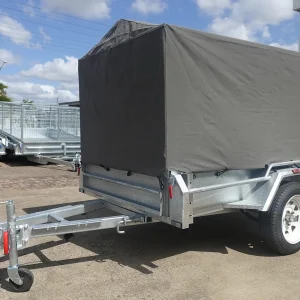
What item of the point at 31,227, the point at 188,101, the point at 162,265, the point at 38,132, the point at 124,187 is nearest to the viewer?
the point at 31,227

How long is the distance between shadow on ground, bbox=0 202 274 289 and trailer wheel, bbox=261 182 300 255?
0.26 meters

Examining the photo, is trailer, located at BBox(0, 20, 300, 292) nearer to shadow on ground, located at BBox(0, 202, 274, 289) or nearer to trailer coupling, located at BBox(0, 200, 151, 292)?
trailer coupling, located at BBox(0, 200, 151, 292)

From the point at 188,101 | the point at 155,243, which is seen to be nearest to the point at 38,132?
the point at 155,243

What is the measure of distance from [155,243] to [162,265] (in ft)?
2.75

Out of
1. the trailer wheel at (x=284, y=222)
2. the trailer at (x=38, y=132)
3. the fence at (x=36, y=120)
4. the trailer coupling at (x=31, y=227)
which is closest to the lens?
the trailer coupling at (x=31, y=227)

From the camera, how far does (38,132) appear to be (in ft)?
51.3

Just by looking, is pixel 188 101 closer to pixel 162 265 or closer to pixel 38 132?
pixel 162 265

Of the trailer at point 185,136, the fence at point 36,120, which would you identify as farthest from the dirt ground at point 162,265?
the fence at point 36,120

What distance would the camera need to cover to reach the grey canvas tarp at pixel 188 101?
4.26 meters

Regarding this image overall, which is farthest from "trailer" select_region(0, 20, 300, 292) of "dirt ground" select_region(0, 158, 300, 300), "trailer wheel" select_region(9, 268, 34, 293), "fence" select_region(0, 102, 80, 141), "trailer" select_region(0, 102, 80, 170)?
"fence" select_region(0, 102, 80, 141)

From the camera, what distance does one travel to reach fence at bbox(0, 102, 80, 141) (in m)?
15.3

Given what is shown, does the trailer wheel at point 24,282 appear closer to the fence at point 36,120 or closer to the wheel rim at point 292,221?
the wheel rim at point 292,221

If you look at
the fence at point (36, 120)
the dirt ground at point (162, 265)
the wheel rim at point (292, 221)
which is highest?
the fence at point (36, 120)

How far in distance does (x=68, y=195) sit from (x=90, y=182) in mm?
3302
